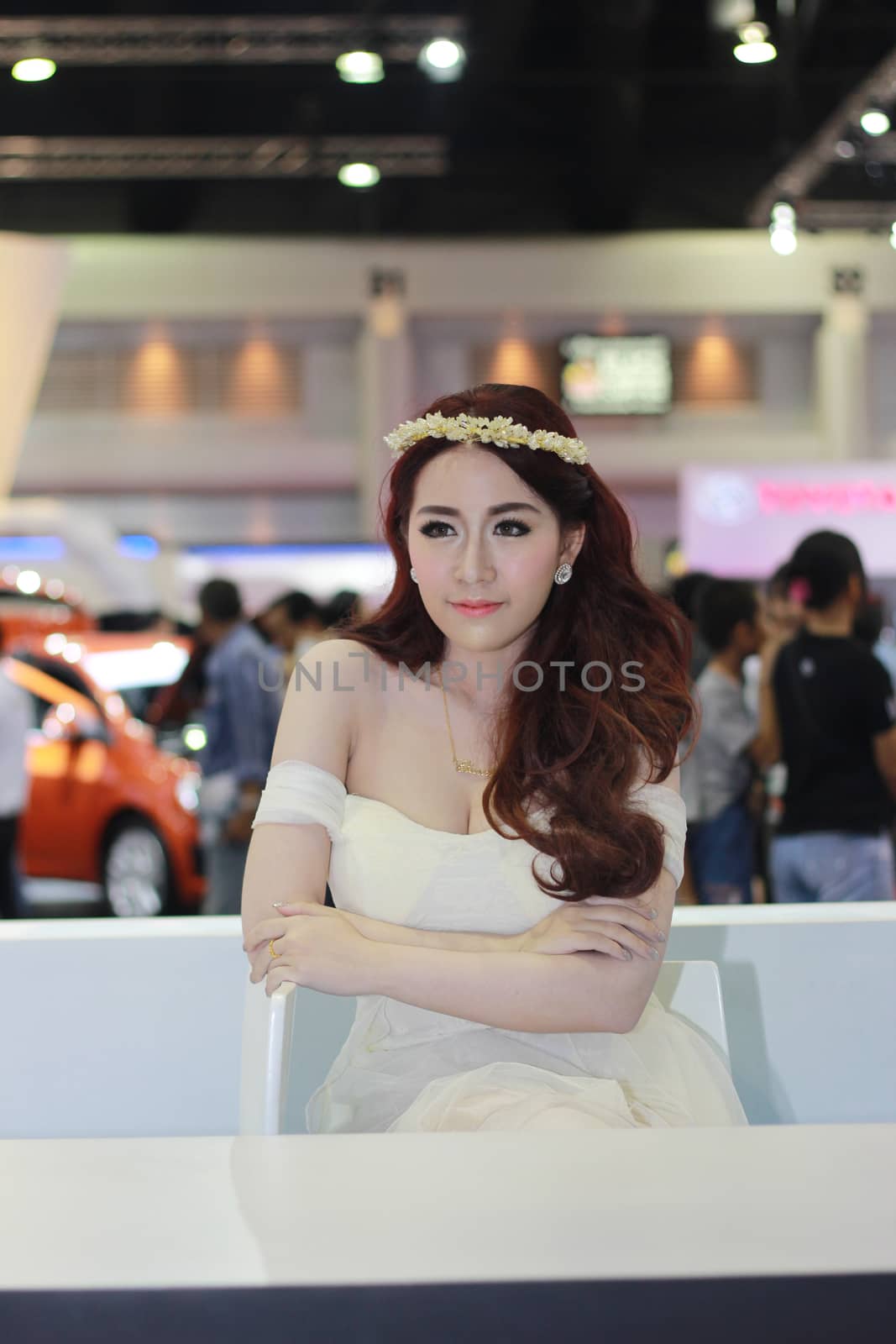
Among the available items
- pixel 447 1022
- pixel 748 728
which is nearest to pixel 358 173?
pixel 748 728

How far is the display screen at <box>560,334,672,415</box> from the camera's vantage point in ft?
42.2

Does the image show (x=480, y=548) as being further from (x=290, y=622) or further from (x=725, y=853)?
(x=290, y=622)

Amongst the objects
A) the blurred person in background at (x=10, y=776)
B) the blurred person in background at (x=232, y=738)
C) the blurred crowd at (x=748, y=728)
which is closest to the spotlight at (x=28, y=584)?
the blurred crowd at (x=748, y=728)

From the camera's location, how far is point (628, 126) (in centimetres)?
1121

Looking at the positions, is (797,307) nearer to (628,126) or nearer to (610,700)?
(628,126)

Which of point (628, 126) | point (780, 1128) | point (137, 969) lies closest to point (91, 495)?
point (628, 126)

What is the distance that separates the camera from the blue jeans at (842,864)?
143 inches

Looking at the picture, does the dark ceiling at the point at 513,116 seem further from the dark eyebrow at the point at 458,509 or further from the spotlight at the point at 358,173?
the dark eyebrow at the point at 458,509

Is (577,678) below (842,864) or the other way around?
the other way around

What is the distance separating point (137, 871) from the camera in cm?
647

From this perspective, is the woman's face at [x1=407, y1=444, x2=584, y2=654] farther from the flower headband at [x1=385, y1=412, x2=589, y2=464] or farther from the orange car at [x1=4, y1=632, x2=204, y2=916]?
the orange car at [x1=4, y1=632, x2=204, y2=916]

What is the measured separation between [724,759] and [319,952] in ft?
9.09

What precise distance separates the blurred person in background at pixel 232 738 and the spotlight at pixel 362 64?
202 inches

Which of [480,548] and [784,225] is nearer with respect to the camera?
[480,548]
